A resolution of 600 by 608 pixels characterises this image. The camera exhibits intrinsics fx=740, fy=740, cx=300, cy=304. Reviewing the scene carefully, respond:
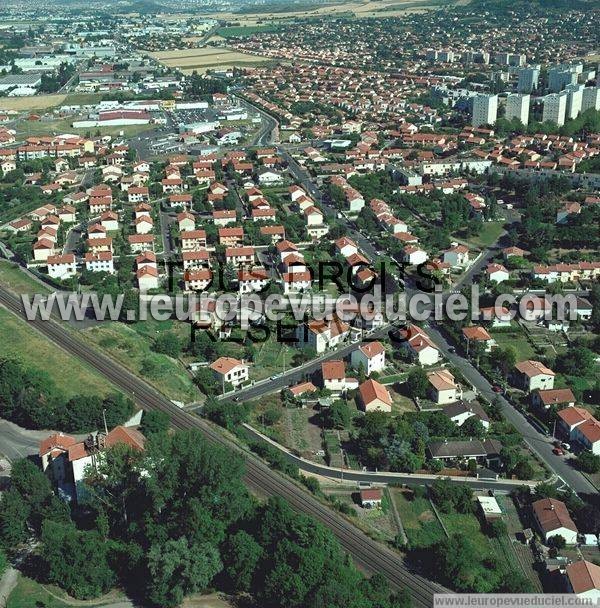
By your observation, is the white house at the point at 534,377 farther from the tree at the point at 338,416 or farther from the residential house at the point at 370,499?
the residential house at the point at 370,499

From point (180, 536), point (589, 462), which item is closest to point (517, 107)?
point (589, 462)

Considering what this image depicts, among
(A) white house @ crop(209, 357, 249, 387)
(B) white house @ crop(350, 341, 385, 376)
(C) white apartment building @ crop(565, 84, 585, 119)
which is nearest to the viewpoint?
(A) white house @ crop(209, 357, 249, 387)

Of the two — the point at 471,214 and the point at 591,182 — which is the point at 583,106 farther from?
the point at 471,214

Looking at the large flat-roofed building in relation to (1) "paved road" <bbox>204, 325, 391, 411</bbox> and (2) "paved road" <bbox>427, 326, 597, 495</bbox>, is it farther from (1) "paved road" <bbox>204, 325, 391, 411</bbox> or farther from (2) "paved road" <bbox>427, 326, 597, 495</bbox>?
(2) "paved road" <bbox>427, 326, 597, 495</bbox>

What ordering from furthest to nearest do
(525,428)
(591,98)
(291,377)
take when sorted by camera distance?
(591,98) < (291,377) < (525,428)

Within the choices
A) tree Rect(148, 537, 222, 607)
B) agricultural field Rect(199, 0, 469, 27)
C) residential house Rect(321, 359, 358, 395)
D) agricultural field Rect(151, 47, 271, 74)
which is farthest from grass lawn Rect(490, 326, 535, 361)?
agricultural field Rect(199, 0, 469, 27)

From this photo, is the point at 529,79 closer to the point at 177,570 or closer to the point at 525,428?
the point at 525,428
